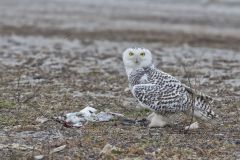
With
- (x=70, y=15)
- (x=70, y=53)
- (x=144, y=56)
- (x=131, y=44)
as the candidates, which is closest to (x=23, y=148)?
(x=144, y=56)

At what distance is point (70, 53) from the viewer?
21000 millimetres

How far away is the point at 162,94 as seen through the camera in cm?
927

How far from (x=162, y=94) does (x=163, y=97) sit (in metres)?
0.04

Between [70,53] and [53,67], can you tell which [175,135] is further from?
[70,53]

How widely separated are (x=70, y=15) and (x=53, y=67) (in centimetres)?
1936

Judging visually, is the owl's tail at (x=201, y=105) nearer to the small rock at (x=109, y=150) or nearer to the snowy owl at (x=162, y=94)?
the snowy owl at (x=162, y=94)

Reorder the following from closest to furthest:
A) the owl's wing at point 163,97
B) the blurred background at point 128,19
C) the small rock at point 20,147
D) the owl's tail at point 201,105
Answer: the small rock at point 20,147 < the owl's wing at point 163,97 < the owl's tail at point 201,105 < the blurred background at point 128,19

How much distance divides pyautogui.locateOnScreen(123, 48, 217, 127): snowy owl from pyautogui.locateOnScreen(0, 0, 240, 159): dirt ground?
26cm

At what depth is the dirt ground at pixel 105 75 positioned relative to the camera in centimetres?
857

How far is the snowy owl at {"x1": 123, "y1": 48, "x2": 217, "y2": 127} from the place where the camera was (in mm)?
9281

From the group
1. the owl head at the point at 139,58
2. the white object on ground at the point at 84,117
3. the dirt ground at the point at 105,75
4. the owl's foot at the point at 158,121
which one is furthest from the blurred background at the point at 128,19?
the owl's foot at the point at 158,121

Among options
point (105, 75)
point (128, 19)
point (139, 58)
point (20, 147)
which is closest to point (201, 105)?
point (139, 58)

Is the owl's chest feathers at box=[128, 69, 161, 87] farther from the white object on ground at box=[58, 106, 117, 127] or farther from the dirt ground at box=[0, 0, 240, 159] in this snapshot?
the white object on ground at box=[58, 106, 117, 127]

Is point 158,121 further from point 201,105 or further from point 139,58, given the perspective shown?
point 139,58
